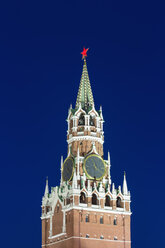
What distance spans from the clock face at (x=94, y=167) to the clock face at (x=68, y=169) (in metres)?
2.96

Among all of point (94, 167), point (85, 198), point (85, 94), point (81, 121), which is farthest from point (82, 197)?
point (85, 94)

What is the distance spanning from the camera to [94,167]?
12925cm

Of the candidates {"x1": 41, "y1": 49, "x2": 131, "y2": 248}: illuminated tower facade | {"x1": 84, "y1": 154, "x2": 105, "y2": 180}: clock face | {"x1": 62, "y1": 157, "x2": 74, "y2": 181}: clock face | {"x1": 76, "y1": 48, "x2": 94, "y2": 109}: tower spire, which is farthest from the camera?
{"x1": 76, "y1": 48, "x2": 94, "y2": 109}: tower spire

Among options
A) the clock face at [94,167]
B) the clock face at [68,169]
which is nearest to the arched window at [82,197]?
the clock face at [94,167]

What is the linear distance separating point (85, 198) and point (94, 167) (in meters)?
7.61

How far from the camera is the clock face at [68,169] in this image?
129 m

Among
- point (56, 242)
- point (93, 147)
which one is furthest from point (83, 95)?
point (56, 242)

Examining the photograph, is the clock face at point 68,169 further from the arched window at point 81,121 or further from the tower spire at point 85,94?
the tower spire at point 85,94

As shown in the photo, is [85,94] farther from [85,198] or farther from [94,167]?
[85,198]

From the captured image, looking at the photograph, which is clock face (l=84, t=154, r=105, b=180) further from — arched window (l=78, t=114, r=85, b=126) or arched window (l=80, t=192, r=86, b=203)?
arched window (l=78, t=114, r=85, b=126)

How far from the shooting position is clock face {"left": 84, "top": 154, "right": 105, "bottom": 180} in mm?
128375

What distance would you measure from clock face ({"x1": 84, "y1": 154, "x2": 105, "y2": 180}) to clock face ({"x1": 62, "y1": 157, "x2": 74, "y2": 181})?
2.96m

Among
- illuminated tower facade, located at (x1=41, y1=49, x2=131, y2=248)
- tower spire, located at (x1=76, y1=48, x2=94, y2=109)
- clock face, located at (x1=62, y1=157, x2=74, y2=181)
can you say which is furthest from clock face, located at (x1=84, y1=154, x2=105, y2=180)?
tower spire, located at (x1=76, y1=48, x2=94, y2=109)

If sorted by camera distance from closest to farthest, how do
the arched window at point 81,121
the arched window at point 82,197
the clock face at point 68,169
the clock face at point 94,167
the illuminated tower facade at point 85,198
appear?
the illuminated tower facade at point 85,198 < the arched window at point 82,197 < the clock face at point 94,167 < the clock face at point 68,169 < the arched window at point 81,121
